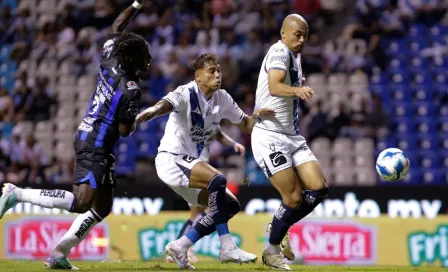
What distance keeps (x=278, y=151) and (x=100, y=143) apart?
1985 millimetres

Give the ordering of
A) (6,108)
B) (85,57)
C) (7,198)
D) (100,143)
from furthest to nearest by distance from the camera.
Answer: (85,57)
(6,108)
(100,143)
(7,198)

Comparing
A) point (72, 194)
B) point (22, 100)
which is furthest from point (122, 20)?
point (22, 100)

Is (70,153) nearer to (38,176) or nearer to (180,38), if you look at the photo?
(38,176)

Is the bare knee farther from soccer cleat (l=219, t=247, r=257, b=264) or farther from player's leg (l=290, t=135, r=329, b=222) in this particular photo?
soccer cleat (l=219, t=247, r=257, b=264)

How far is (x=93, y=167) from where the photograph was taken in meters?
9.70

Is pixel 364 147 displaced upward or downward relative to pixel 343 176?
upward

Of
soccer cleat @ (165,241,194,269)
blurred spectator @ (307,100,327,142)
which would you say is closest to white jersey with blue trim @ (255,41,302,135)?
soccer cleat @ (165,241,194,269)

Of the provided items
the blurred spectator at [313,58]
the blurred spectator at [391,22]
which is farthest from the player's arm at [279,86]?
the blurred spectator at [391,22]

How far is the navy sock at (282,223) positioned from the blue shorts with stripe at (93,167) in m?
1.87

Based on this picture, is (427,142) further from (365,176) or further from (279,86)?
(279,86)

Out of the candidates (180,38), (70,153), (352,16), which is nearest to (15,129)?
(70,153)

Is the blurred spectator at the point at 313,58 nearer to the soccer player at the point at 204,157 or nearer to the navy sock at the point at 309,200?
the soccer player at the point at 204,157

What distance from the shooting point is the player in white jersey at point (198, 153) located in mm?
10055

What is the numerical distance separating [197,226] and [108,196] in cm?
103
